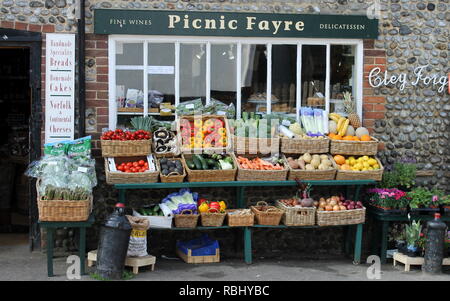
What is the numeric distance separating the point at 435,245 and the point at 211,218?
2993 mm

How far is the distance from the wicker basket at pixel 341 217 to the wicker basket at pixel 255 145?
114 centimetres

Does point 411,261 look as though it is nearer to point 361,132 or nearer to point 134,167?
point 361,132

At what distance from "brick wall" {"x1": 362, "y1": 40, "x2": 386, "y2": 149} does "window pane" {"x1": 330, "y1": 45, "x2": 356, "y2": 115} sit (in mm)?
212

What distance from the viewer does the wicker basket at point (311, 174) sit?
9781 millimetres

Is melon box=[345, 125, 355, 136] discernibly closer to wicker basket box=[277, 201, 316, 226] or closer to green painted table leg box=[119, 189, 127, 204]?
wicker basket box=[277, 201, 316, 226]

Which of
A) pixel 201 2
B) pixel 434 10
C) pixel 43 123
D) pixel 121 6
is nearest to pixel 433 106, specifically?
pixel 434 10

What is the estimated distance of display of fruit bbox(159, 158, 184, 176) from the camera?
9572 millimetres

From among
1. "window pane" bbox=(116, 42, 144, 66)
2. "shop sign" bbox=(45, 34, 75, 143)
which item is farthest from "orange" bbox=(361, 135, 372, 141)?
"shop sign" bbox=(45, 34, 75, 143)

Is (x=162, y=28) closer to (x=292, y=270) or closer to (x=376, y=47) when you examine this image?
(x=376, y=47)

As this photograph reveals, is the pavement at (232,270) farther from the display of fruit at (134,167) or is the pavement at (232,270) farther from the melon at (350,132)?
the melon at (350,132)

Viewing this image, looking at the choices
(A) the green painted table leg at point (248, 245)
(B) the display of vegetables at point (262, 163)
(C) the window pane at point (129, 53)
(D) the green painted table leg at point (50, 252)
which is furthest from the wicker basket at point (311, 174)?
(D) the green painted table leg at point (50, 252)

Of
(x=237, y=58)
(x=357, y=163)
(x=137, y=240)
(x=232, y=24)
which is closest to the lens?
(x=137, y=240)

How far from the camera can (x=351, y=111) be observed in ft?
34.4

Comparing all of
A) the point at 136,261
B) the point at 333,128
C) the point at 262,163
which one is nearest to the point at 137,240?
the point at 136,261
